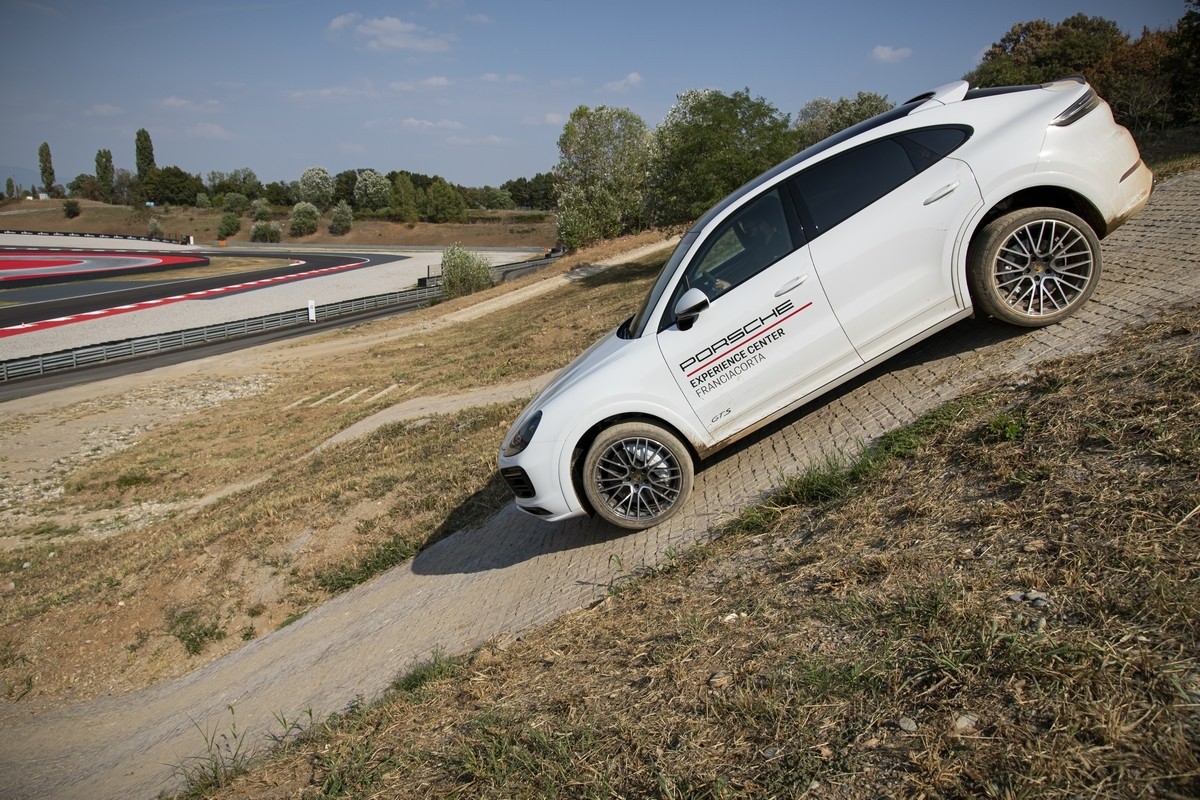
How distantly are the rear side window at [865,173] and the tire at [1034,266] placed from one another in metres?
0.72

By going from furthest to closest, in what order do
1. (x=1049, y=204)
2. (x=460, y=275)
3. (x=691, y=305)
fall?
(x=460, y=275)
(x=1049, y=204)
(x=691, y=305)

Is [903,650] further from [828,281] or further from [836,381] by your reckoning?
[828,281]

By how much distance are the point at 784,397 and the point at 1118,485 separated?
2.52 m

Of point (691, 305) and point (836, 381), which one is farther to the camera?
point (836, 381)

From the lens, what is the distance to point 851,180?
20.4 ft

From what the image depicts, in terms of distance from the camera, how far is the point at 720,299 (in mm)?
6094

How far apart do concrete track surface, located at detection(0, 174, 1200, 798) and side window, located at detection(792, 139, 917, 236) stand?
153 centimetres

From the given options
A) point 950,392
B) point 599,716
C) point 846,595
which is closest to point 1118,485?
point 846,595

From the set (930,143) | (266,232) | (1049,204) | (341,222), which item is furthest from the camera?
(341,222)

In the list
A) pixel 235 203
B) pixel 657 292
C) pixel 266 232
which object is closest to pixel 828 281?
pixel 657 292

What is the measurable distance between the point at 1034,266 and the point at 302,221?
121m

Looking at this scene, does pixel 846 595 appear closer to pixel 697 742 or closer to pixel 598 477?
pixel 697 742

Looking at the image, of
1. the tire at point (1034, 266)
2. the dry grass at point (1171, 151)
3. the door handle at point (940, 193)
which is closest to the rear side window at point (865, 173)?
the door handle at point (940, 193)

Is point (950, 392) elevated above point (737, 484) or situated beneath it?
elevated above
